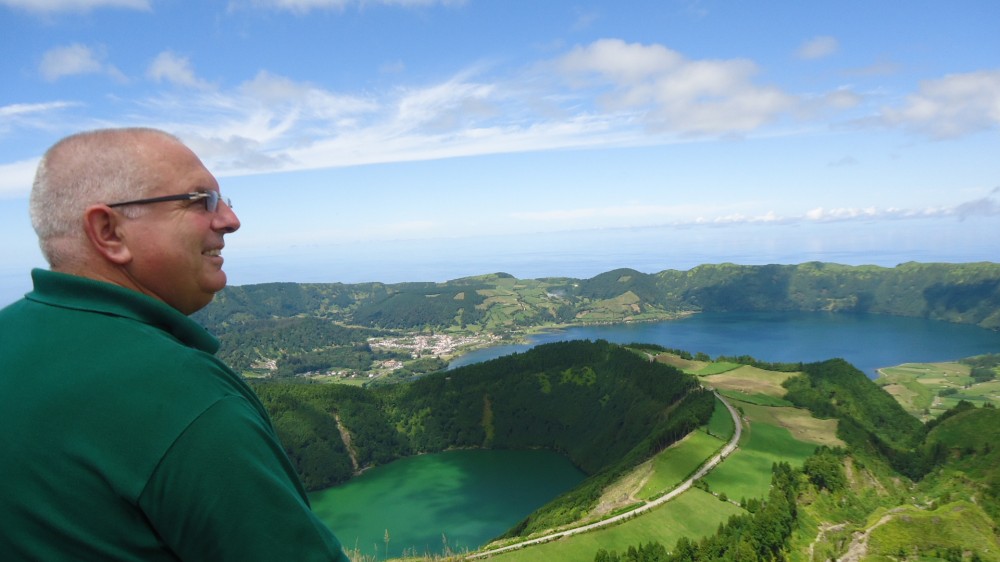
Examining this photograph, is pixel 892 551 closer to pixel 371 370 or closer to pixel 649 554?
pixel 649 554

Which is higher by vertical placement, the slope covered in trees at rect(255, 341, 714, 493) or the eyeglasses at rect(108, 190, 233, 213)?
the eyeglasses at rect(108, 190, 233, 213)

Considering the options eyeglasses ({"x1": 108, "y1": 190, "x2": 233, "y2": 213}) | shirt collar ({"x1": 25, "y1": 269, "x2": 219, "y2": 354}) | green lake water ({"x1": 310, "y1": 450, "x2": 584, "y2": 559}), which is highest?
eyeglasses ({"x1": 108, "y1": 190, "x2": 233, "y2": 213})

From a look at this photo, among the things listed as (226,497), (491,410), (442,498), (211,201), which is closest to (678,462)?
(442,498)

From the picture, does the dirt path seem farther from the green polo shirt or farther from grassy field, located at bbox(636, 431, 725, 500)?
the green polo shirt

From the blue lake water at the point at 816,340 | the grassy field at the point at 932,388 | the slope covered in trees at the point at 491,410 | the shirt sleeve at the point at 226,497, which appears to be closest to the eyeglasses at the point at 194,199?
the shirt sleeve at the point at 226,497

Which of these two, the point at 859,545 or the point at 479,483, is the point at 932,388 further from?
the point at 859,545

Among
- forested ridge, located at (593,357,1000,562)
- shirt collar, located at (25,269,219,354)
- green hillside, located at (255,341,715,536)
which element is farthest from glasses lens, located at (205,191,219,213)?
green hillside, located at (255,341,715,536)
